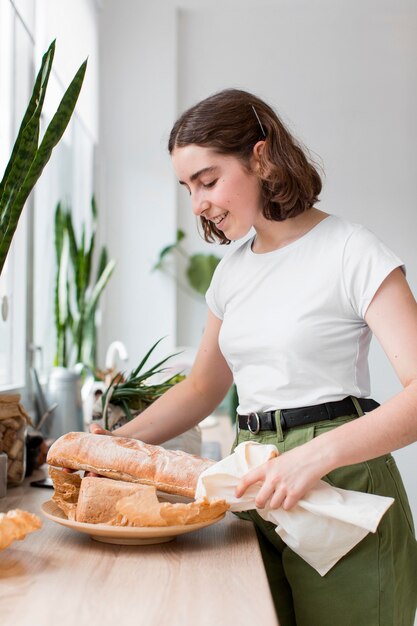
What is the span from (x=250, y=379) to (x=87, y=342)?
2625mm

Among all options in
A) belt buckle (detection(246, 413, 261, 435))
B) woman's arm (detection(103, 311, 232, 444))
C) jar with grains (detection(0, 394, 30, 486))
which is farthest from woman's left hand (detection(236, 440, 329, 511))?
jar with grains (detection(0, 394, 30, 486))

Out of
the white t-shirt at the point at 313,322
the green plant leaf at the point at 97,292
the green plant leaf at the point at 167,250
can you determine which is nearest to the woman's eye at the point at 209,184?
the white t-shirt at the point at 313,322

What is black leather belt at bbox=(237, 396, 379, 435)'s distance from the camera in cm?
132

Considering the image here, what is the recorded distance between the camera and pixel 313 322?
1.33m

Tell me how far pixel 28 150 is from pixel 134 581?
85 centimetres

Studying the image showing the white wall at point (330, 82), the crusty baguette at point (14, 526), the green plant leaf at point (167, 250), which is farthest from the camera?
the white wall at point (330, 82)

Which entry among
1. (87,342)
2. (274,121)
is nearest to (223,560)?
(274,121)

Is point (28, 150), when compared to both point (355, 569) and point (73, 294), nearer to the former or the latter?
point (355, 569)

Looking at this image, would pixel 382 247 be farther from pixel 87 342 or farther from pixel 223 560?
pixel 87 342

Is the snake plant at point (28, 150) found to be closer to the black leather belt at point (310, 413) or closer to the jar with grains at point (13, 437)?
the jar with grains at point (13, 437)

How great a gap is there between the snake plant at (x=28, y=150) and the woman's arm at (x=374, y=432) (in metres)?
0.66

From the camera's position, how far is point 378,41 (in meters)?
4.80

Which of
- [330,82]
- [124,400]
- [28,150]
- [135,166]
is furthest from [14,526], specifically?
[330,82]

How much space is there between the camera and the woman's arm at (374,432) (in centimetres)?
109
